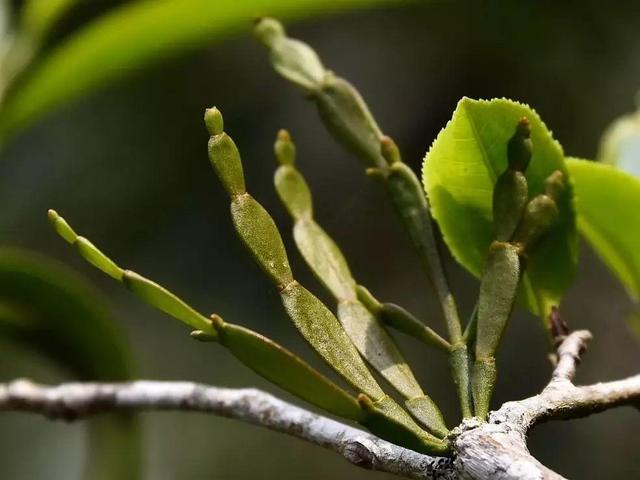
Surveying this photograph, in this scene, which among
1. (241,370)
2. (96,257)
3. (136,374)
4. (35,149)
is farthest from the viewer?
(35,149)

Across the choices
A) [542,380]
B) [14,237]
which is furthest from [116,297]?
[542,380]

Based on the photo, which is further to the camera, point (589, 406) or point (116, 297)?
point (116, 297)

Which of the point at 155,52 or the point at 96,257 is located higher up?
the point at 155,52

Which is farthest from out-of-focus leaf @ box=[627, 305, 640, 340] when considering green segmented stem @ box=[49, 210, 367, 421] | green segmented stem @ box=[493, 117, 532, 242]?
green segmented stem @ box=[49, 210, 367, 421]

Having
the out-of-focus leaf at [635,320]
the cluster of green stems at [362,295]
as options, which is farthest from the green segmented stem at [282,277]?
the out-of-focus leaf at [635,320]

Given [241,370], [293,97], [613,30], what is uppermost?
[613,30]

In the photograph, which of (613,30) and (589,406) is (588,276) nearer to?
(613,30)

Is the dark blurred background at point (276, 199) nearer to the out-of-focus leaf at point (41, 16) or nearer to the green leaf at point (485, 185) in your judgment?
the out-of-focus leaf at point (41, 16)

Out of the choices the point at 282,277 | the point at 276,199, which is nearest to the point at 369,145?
the point at 282,277
